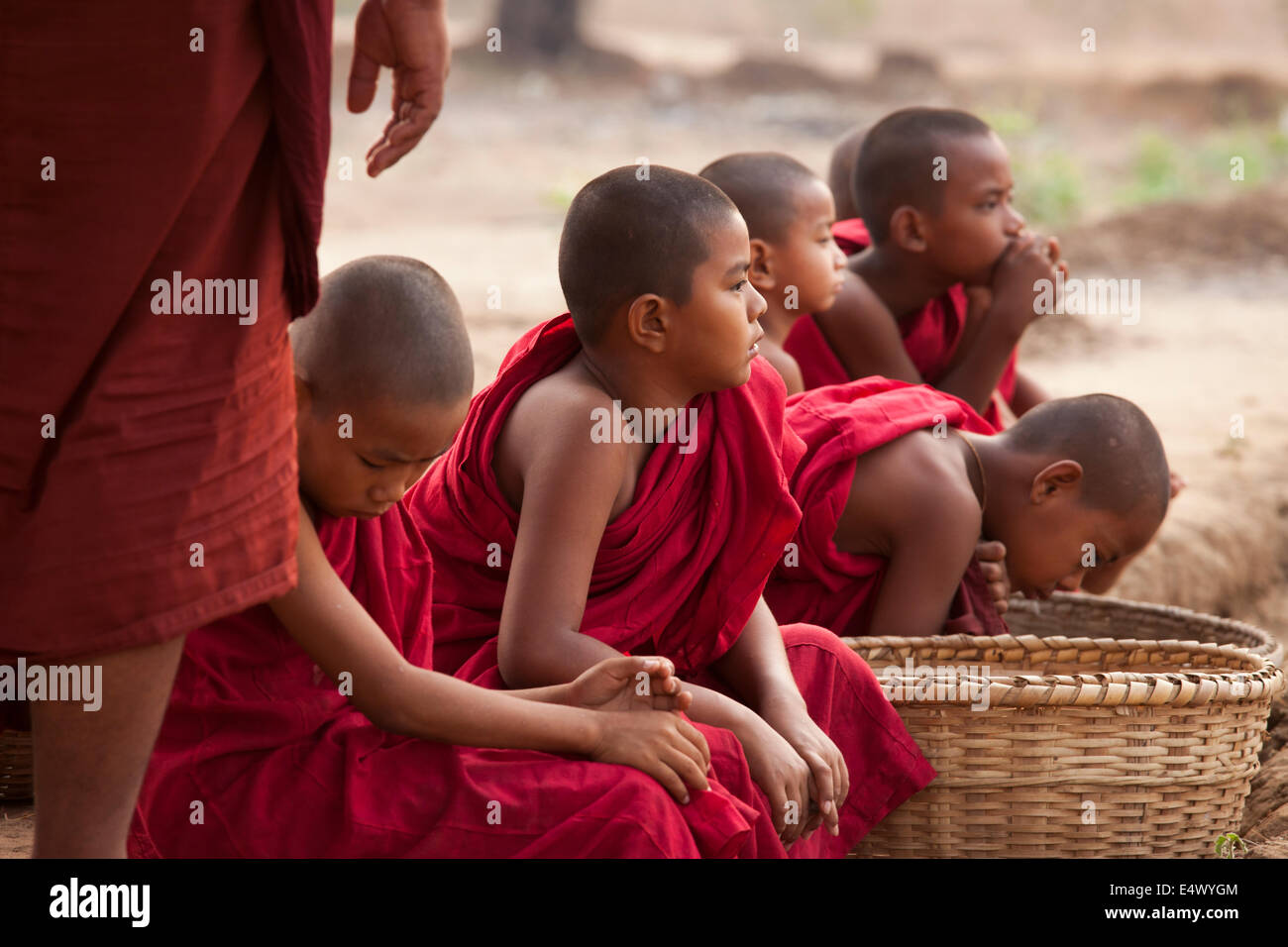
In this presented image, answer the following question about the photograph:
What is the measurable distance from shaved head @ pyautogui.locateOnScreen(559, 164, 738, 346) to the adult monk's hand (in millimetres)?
399

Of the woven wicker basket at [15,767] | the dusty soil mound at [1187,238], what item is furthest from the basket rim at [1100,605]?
the dusty soil mound at [1187,238]

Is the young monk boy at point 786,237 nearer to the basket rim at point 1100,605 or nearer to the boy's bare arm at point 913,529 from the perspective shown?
the boy's bare arm at point 913,529

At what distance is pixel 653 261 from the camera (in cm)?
249

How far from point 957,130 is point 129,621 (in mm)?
3071

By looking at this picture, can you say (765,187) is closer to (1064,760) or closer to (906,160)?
(906,160)

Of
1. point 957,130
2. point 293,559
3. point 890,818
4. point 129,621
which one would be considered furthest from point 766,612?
point 957,130

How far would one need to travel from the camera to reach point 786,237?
375cm

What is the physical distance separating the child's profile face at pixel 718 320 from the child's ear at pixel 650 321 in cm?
2

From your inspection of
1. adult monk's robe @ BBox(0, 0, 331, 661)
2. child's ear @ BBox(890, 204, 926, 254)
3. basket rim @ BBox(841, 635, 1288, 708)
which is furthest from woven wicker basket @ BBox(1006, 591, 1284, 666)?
adult monk's robe @ BBox(0, 0, 331, 661)

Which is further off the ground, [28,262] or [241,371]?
[28,262]

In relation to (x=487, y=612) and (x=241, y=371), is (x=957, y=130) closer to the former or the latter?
(x=487, y=612)

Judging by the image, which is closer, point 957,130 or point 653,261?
point 653,261
